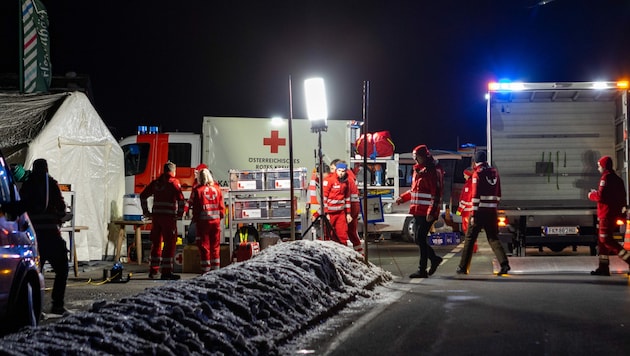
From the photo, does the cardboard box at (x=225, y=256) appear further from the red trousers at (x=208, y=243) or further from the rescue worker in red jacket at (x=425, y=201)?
the rescue worker in red jacket at (x=425, y=201)

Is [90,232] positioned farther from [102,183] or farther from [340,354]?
[340,354]

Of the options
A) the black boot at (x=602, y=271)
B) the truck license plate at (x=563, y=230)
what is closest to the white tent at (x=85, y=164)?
the truck license plate at (x=563, y=230)

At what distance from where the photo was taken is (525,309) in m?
8.04

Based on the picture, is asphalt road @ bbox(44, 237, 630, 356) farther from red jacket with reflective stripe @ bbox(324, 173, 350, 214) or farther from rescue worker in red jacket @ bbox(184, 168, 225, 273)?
red jacket with reflective stripe @ bbox(324, 173, 350, 214)

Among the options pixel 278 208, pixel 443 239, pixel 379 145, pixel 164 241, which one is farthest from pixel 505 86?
pixel 164 241

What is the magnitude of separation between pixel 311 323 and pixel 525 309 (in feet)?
7.74

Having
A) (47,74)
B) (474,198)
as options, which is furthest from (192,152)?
(474,198)

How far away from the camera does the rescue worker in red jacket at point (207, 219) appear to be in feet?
41.0

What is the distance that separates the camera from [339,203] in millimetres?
14344

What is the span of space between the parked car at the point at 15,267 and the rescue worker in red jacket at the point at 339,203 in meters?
8.04

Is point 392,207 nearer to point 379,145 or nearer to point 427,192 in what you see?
point 379,145

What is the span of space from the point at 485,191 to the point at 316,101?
294 cm

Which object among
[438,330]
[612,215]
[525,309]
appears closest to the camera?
[438,330]

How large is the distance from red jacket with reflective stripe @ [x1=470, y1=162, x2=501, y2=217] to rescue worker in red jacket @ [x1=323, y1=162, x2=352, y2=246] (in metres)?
2.97
